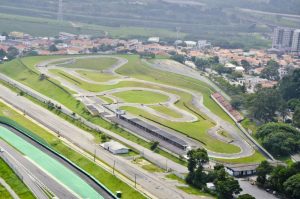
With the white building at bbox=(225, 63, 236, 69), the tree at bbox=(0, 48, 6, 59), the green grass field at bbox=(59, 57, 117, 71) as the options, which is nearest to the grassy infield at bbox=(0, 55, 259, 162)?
the green grass field at bbox=(59, 57, 117, 71)

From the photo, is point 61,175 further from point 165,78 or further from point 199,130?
point 165,78

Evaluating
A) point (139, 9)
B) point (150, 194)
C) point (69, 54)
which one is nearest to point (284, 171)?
point (150, 194)

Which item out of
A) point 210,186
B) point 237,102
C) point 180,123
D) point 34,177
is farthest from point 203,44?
point 34,177

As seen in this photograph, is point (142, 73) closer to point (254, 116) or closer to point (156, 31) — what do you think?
point (254, 116)

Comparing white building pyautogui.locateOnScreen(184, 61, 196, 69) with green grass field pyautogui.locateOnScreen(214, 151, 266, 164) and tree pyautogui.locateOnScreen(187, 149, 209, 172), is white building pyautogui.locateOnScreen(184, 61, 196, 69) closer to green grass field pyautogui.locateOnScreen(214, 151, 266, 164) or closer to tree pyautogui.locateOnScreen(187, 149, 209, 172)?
green grass field pyautogui.locateOnScreen(214, 151, 266, 164)

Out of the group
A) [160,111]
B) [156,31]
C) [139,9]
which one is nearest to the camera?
[160,111]

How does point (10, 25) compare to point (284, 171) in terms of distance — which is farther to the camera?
point (10, 25)

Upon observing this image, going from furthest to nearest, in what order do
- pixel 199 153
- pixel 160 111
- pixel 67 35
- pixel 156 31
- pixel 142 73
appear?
pixel 156 31, pixel 67 35, pixel 142 73, pixel 160 111, pixel 199 153
